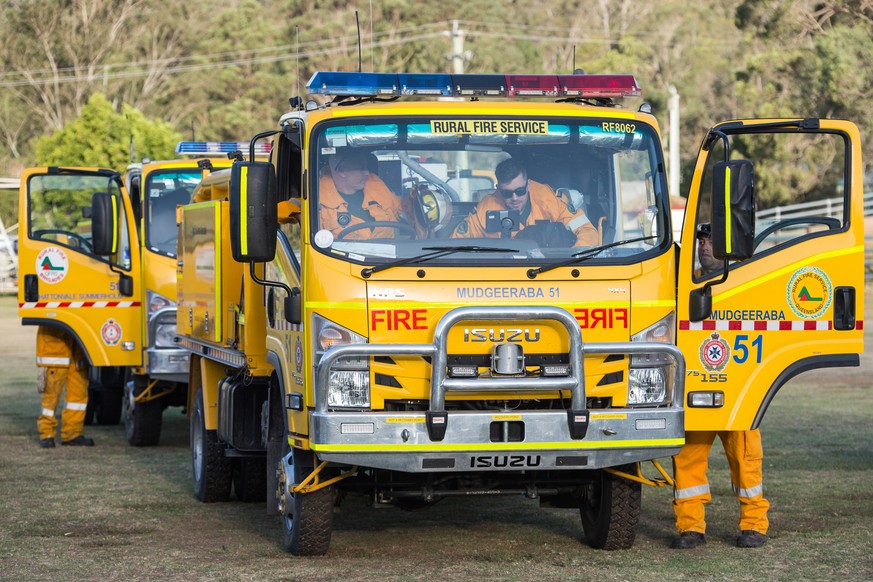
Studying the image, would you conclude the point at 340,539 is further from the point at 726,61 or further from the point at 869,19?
the point at 726,61

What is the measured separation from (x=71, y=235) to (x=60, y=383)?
4.68 ft

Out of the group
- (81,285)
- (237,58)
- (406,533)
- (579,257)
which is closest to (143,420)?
(81,285)

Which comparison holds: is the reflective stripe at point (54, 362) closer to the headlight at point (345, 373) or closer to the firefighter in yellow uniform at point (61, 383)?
the firefighter in yellow uniform at point (61, 383)

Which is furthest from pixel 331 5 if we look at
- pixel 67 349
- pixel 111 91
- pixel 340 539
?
pixel 340 539

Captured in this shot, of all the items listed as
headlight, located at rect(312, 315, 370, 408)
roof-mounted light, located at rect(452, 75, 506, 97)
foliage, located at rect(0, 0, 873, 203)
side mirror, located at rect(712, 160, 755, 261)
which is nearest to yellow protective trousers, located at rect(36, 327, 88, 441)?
roof-mounted light, located at rect(452, 75, 506, 97)

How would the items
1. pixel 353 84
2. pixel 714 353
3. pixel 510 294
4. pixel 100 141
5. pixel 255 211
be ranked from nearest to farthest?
pixel 510 294 → pixel 255 211 → pixel 353 84 → pixel 714 353 → pixel 100 141

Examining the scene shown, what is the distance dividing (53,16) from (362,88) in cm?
5699

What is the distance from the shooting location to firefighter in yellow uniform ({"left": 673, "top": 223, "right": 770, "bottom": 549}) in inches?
339

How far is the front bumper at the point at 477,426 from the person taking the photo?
7438mm

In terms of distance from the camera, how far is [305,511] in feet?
26.8

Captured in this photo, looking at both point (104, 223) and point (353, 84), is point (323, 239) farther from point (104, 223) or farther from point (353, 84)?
point (104, 223)

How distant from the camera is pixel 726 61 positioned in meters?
71.1

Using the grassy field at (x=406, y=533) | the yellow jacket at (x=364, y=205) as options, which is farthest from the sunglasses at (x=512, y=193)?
the grassy field at (x=406, y=533)

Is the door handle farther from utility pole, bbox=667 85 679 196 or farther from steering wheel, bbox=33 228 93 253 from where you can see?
utility pole, bbox=667 85 679 196
